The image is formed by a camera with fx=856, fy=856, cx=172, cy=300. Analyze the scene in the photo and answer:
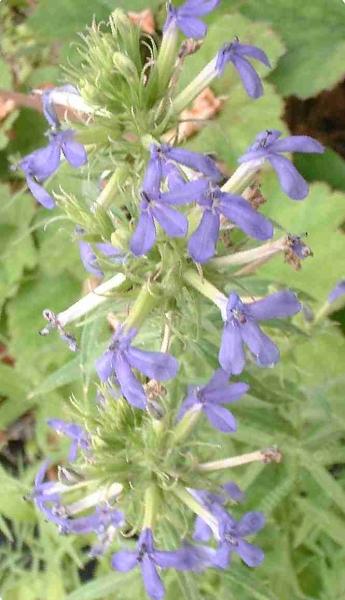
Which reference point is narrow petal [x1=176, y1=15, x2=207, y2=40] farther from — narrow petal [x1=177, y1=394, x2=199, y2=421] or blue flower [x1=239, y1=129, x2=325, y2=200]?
narrow petal [x1=177, y1=394, x2=199, y2=421]

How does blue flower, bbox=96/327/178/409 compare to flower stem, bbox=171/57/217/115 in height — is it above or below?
below

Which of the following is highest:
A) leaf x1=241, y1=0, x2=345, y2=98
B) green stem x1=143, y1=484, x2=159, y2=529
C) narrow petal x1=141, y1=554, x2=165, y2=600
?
green stem x1=143, y1=484, x2=159, y2=529

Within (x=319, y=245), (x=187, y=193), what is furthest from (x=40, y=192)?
(x=319, y=245)

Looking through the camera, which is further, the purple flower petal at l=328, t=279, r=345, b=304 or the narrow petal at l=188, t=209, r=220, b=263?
the purple flower petal at l=328, t=279, r=345, b=304

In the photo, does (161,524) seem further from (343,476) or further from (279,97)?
(279,97)

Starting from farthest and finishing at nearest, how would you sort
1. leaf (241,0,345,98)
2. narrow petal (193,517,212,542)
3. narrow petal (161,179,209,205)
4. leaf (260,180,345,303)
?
leaf (241,0,345,98), leaf (260,180,345,303), narrow petal (193,517,212,542), narrow petal (161,179,209,205)

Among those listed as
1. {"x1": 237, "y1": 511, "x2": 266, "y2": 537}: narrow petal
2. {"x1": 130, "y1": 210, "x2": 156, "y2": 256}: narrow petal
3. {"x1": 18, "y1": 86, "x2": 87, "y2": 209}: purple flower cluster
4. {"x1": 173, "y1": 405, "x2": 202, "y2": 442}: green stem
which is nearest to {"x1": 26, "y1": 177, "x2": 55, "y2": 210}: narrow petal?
{"x1": 18, "y1": 86, "x2": 87, "y2": 209}: purple flower cluster
